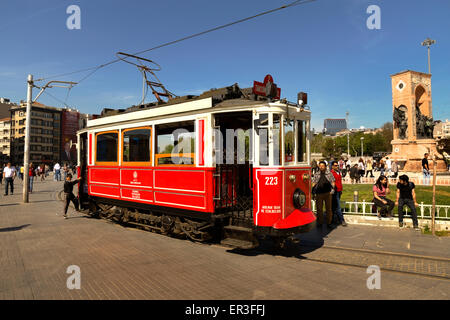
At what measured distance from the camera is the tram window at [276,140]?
6.44 meters

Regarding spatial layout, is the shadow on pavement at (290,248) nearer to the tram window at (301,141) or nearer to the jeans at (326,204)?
the jeans at (326,204)

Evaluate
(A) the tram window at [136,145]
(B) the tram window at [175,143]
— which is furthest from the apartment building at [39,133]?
(B) the tram window at [175,143]

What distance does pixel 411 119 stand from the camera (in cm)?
2830

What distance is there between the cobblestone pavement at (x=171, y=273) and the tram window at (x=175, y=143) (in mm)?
2137

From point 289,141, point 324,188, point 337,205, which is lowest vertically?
point 337,205

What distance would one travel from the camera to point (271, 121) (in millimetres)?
6441

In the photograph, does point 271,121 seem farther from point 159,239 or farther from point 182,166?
point 159,239

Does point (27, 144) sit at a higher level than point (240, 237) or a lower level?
higher

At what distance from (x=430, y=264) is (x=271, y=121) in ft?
14.2

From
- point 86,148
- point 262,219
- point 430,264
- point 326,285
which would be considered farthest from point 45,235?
point 430,264

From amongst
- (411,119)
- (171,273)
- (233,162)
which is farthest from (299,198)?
(411,119)

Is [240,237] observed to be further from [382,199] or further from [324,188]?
[382,199]

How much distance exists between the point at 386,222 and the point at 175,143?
7.12 meters

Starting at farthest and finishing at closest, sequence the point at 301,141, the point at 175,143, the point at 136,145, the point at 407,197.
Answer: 1. the point at 407,197
2. the point at 136,145
3. the point at 175,143
4. the point at 301,141
